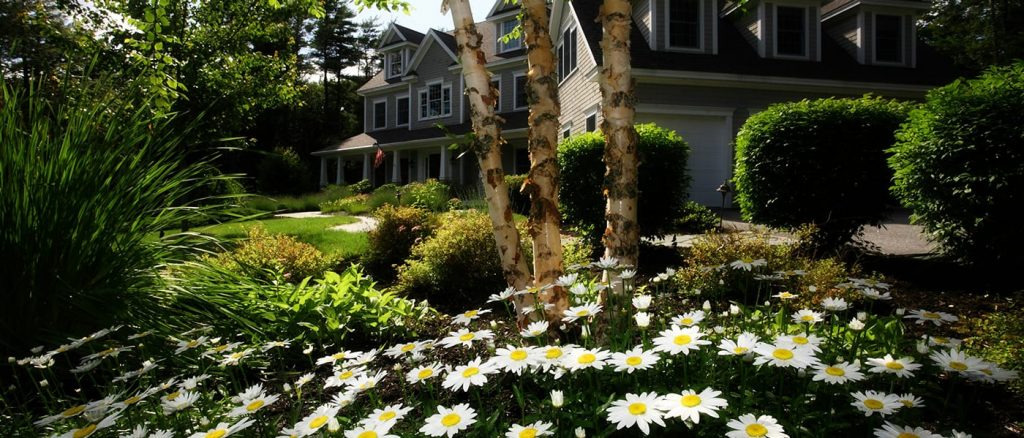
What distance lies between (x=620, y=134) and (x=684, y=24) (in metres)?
11.9

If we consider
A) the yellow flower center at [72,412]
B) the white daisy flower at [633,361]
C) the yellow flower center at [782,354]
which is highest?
the yellow flower center at [782,354]

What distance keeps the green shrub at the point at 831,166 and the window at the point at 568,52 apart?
10059mm

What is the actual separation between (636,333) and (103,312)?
2437 millimetres

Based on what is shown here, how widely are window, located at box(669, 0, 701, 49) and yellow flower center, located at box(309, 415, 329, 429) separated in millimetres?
13158

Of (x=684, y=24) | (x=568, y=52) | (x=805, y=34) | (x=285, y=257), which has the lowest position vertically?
(x=285, y=257)

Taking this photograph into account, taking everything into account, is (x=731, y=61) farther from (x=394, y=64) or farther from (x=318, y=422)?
(x=394, y=64)

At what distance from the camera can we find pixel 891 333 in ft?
7.97

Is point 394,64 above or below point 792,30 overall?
above

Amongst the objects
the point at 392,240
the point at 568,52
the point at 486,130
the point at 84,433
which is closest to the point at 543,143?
the point at 486,130

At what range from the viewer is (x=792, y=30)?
13.6 m

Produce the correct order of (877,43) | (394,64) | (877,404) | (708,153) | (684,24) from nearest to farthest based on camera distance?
(877,404) → (708,153) → (684,24) → (877,43) → (394,64)

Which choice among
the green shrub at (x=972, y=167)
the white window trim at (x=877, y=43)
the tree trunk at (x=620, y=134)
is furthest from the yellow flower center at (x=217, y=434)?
the white window trim at (x=877, y=43)

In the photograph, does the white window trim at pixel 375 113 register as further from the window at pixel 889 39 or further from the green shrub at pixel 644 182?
the green shrub at pixel 644 182

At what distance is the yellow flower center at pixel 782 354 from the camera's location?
143cm
